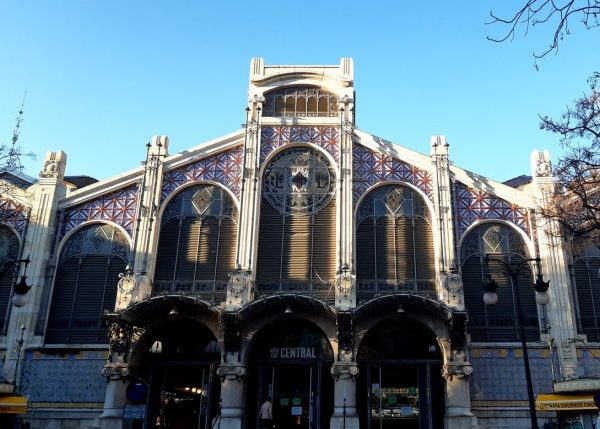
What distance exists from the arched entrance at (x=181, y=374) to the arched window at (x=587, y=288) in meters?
14.7

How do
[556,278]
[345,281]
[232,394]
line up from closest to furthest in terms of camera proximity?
1. [232,394]
2. [345,281]
3. [556,278]

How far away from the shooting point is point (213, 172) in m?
27.4

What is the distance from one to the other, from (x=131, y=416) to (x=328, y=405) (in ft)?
38.3

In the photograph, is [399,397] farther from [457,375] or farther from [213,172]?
[213,172]

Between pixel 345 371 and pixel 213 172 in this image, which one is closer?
pixel 345 371

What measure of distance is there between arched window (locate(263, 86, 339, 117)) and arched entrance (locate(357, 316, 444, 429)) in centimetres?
1060

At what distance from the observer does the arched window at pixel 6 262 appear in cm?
2529

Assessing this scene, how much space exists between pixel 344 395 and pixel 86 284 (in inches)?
466

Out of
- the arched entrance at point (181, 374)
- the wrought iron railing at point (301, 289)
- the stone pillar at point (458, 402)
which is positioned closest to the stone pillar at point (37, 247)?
the arched entrance at point (181, 374)

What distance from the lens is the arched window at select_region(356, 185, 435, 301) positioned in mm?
24922

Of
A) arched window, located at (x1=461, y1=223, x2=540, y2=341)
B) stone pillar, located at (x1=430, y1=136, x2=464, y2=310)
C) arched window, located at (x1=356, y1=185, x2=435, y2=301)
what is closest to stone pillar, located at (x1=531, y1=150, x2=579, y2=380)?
arched window, located at (x1=461, y1=223, x2=540, y2=341)

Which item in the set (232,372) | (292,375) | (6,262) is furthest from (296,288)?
(6,262)

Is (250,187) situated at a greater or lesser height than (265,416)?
greater

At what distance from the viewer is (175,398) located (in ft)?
79.7
